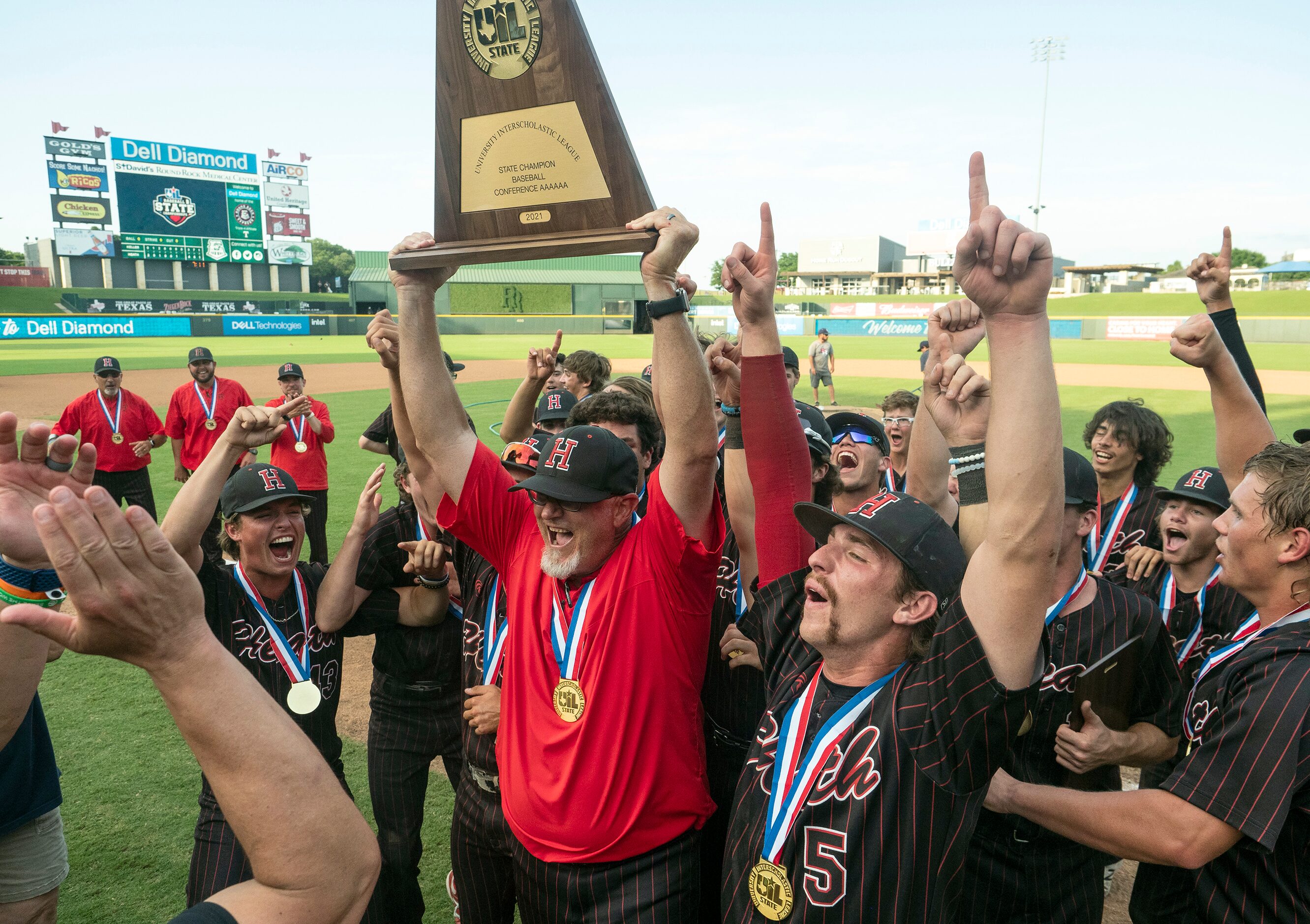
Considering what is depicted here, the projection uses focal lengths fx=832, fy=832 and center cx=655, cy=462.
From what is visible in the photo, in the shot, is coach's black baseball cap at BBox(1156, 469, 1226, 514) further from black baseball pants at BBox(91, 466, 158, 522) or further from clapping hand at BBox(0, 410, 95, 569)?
black baseball pants at BBox(91, 466, 158, 522)

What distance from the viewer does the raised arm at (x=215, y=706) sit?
1290 millimetres

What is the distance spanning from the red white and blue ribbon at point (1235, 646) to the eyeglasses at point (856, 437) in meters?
2.06

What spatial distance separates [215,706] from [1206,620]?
4.45 metres

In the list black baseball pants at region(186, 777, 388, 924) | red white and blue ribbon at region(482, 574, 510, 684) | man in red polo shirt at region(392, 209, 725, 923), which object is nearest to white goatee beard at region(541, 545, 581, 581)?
man in red polo shirt at region(392, 209, 725, 923)

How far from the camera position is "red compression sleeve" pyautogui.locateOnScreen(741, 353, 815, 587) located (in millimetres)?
2887

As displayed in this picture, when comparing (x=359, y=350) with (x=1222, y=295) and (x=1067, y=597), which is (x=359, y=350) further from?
(x=1067, y=597)

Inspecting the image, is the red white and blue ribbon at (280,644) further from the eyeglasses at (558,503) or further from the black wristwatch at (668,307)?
the black wristwatch at (668,307)

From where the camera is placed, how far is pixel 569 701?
2881mm

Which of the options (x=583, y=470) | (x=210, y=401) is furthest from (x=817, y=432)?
(x=210, y=401)

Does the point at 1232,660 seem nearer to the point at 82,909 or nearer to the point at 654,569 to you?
the point at 654,569

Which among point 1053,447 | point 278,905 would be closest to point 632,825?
point 278,905

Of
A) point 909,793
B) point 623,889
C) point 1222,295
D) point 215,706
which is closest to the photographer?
point 215,706

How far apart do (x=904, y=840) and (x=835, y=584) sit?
688mm

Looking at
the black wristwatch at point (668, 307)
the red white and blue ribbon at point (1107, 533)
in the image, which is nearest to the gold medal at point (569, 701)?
the black wristwatch at point (668, 307)
